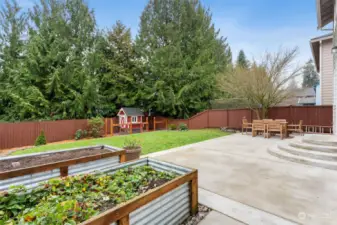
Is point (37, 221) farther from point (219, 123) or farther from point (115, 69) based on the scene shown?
point (115, 69)

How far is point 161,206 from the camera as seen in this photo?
1893 millimetres

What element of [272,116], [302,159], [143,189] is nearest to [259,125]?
[272,116]

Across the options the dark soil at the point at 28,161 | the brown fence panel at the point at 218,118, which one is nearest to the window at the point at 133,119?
the brown fence panel at the point at 218,118

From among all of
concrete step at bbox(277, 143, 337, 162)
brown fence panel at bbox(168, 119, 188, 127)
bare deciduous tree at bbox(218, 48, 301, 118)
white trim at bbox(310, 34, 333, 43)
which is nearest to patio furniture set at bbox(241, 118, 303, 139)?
bare deciduous tree at bbox(218, 48, 301, 118)

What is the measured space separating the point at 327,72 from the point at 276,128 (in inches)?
162

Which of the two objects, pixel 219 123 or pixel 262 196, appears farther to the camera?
pixel 219 123

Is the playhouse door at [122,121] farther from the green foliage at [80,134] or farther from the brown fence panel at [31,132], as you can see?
the brown fence panel at [31,132]

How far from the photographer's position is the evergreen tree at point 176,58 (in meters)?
14.4

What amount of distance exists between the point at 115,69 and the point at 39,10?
22.8 feet

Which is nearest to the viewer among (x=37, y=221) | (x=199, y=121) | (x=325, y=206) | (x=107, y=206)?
(x=37, y=221)

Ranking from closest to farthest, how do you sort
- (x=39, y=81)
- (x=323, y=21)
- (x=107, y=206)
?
(x=107, y=206), (x=323, y=21), (x=39, y=81)

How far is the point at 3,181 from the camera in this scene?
249 centimetres

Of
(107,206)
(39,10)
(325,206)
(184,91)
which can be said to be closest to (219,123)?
(184,91)

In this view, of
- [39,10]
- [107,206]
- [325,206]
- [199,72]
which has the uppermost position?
[39,10]
